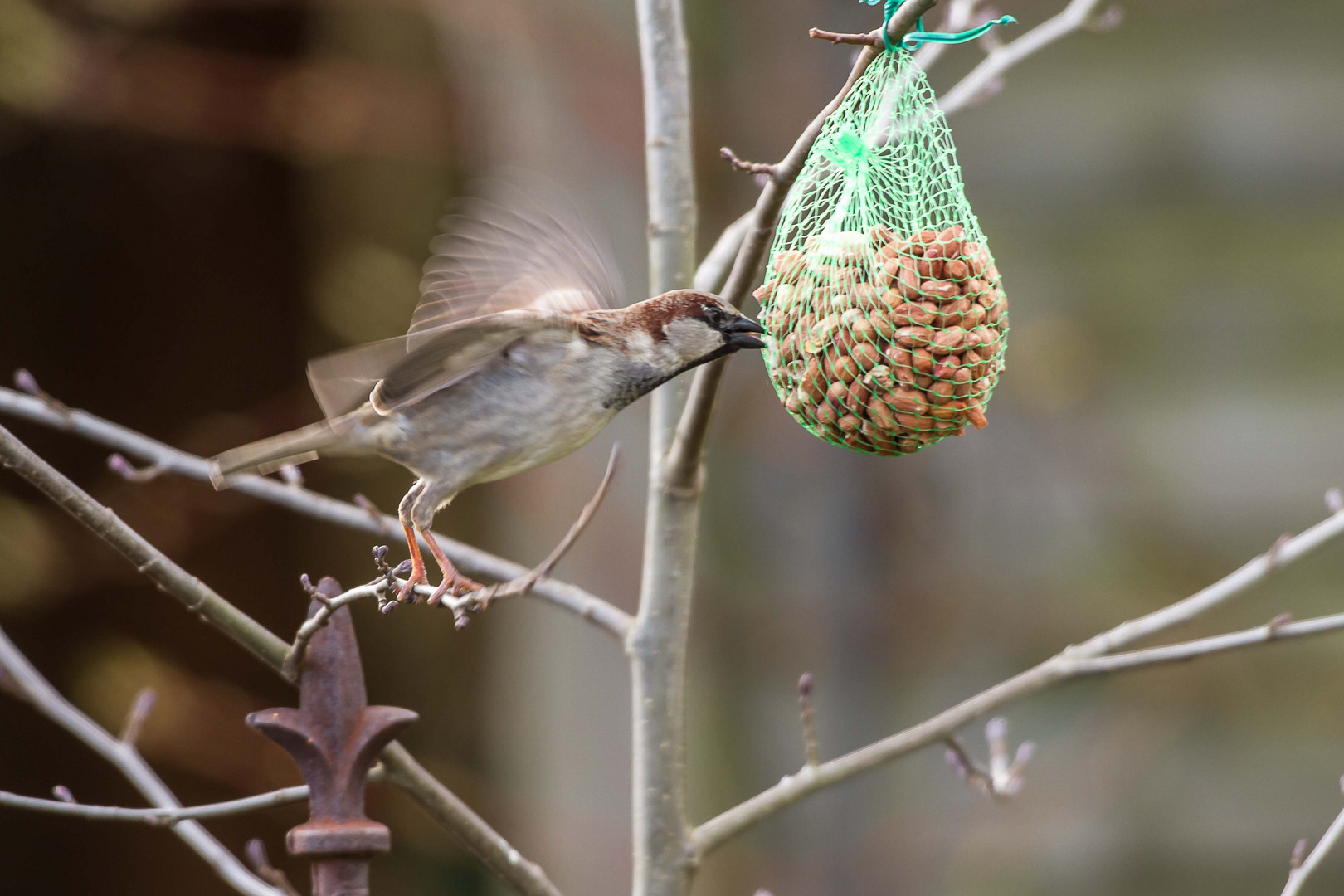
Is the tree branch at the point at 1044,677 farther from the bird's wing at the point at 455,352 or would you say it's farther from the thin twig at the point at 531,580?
the bird's wing at the point at 455,352

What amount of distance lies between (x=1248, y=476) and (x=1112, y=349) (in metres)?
0.58

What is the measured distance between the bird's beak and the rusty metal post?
80 centimetres

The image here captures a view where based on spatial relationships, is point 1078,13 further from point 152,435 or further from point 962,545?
point 152,435

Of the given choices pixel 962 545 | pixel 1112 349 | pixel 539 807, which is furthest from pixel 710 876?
pixel 1112 349

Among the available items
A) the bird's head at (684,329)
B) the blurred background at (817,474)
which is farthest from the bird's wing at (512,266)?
the blurred background at (817,474)

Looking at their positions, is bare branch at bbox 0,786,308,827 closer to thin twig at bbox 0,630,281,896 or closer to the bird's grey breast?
thin twig at bbox 0,630,281,896

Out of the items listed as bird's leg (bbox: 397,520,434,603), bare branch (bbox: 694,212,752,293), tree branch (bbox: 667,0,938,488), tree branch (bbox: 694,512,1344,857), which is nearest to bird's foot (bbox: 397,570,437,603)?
bird's leg (bbox: 397,520,434,603)

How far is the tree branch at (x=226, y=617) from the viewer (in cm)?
159

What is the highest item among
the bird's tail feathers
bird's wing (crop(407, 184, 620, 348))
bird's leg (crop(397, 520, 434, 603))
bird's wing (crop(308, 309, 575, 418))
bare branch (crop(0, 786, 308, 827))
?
bird's wing (crop(407, 184, 620, 348))

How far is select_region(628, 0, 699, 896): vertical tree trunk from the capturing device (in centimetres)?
208

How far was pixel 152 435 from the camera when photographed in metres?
4.74

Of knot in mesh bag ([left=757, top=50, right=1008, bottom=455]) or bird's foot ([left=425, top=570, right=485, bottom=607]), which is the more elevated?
knot in mesh bag ([left=757, top=50, right=1008, bottom=455])

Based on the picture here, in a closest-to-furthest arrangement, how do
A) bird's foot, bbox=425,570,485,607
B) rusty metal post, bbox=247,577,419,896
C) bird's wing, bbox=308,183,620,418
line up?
rusty metal post, bbox=247,577,419,896 → bird's foot, bbox=425,570,485,607 → bird's wing, bbox=308,183,620,418

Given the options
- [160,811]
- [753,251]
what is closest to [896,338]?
[753,251]
